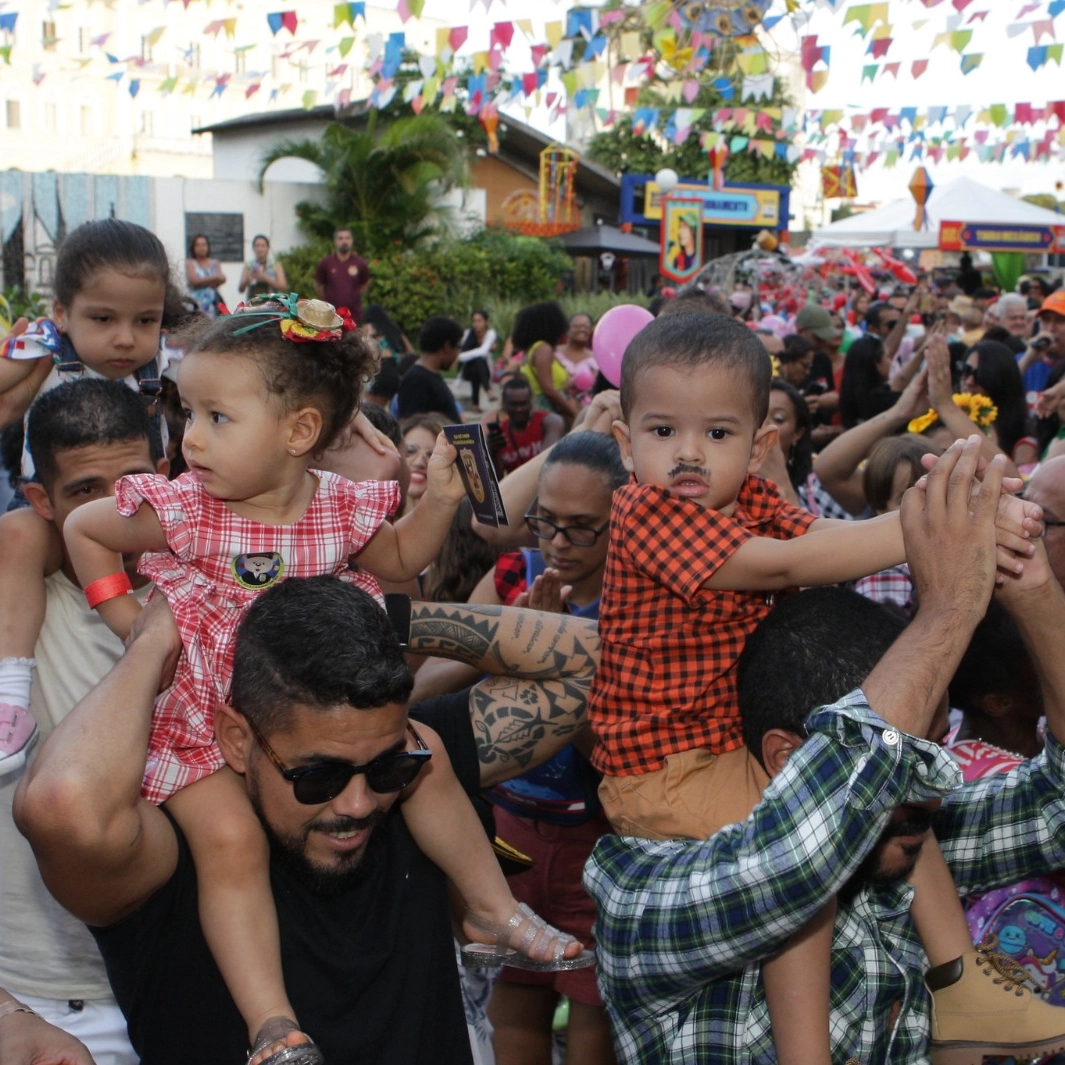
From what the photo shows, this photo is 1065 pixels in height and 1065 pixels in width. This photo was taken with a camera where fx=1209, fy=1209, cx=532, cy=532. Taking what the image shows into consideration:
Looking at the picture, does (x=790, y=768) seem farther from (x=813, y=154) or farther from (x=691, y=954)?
(x=813, y=154)

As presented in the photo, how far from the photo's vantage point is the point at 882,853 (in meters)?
2.33

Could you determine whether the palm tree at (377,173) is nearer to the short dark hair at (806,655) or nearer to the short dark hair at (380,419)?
the short dark hair at (380,419)

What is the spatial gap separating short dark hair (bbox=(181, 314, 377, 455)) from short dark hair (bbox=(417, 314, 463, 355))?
6.75 meters

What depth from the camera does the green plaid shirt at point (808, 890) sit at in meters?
2.01

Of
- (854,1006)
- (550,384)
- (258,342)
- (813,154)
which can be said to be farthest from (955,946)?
(813,154)

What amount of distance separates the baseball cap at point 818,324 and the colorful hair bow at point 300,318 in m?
10.5

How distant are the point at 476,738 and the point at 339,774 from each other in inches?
25.5

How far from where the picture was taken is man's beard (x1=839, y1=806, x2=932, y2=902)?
2.30 metres

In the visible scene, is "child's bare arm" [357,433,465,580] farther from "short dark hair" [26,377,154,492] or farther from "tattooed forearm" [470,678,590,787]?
"short dark hair" [26,377,154,492]

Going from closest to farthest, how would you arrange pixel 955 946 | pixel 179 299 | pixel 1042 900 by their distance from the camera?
1. pixel 955 946
2. pixel 1042 900
3. pixel 179 299

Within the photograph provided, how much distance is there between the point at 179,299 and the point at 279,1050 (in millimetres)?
2887

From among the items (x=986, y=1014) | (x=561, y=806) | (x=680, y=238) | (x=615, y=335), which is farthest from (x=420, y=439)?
(x=680, y=238)

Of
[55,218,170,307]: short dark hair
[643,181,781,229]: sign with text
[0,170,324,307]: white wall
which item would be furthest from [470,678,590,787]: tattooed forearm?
[643,181,781,229]: sign with text

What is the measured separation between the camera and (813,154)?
78.6ft
